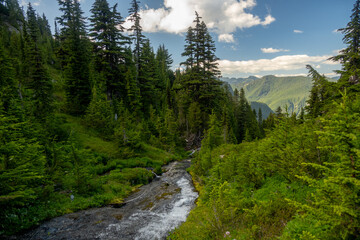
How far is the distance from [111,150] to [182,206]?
13883 mm

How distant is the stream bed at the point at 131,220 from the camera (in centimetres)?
890

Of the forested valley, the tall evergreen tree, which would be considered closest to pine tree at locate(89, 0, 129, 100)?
the forested valley

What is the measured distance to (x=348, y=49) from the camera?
24859 mm

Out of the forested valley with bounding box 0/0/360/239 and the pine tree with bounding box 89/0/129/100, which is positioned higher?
the pine tree with bounding box 89/0/129/100

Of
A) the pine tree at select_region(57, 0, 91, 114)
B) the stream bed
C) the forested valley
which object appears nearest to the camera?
the forested valley

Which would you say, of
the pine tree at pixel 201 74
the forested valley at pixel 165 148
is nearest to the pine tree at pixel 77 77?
the forested valley at pixel 165 148

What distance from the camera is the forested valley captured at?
456 centimetres

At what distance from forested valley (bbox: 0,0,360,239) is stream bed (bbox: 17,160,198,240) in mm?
990

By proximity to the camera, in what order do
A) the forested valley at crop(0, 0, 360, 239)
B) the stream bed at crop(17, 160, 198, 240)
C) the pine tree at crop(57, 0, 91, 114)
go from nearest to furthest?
the forested valley at crop(0, 0, 360, 239)
the stream bed at crop(17, 160, 198, 240)
the pine tree at crop(57, 0, 91, 114)

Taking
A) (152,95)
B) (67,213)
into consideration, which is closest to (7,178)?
(67,213)

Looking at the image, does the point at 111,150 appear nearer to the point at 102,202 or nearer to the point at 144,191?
the point at 144,191

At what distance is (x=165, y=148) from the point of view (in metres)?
34.7

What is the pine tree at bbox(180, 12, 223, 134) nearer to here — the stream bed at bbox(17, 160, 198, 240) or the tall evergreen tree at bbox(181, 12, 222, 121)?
the tall evergreen tree at bbox(181, 12, 222, 121)

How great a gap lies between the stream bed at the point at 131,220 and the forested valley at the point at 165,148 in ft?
3.25
